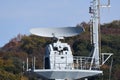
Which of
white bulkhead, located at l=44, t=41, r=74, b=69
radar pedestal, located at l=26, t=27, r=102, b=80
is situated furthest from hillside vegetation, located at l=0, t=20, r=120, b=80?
white bulkhead, located at l=44, t=41, r=74, b=69

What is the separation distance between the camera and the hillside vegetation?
84.9m

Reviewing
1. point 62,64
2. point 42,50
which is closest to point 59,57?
point 62,64

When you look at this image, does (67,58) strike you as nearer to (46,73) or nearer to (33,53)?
(46,73)

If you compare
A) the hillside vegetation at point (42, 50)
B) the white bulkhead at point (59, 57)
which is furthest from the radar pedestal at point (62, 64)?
the hillside vegetation at point (42, 50)

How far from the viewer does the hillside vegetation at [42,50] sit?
3343 inches

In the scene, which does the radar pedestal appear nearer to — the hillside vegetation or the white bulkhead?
the white bulkhead

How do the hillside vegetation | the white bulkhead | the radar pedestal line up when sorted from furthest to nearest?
the hillside vegetation
the white bulkhead
the radar pedestal

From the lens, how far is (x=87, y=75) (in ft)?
163

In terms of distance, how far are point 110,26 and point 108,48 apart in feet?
79.2

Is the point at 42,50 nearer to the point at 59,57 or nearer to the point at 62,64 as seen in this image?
the point at 59,57

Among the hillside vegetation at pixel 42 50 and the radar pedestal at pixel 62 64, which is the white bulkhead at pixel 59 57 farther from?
the hillside vegetation at pixel 42 50

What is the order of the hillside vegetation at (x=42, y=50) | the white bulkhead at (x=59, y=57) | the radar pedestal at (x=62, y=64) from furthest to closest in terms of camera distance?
the hillside vegetation at (x=42, y=50) < the white bulkhead at (x=59, y=57) < the radar pedestal at (x=62, y=64)

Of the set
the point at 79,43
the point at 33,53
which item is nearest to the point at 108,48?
the point at 79,43

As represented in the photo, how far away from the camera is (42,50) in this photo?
353 feet
